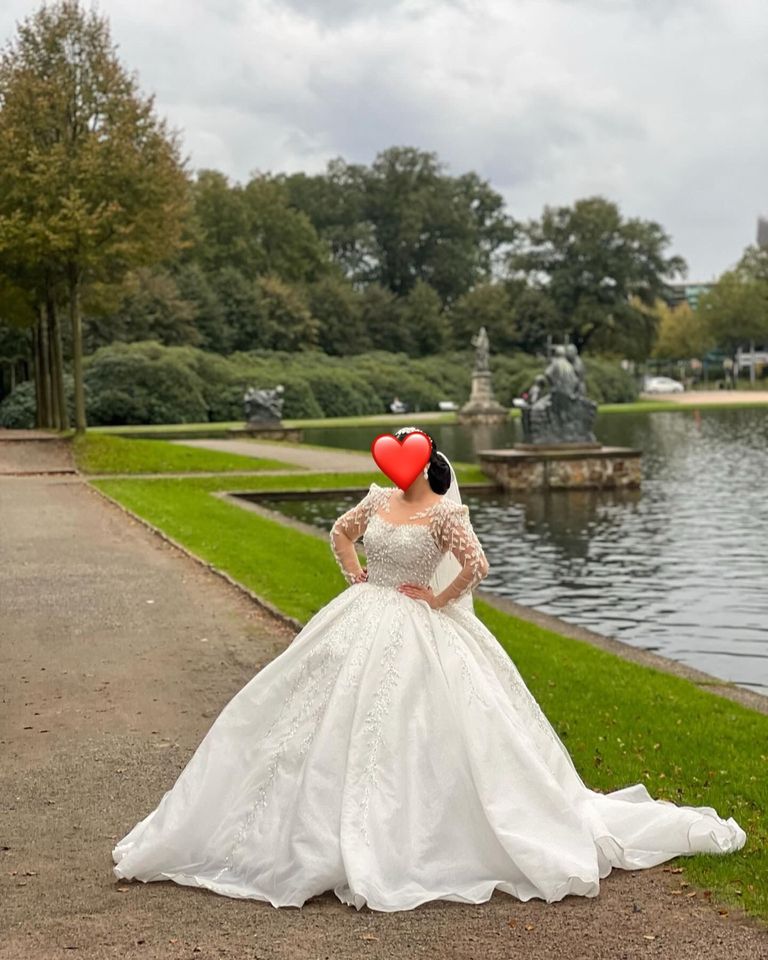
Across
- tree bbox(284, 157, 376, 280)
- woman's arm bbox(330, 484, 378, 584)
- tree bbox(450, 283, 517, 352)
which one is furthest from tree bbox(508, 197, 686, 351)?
woman's arm bbox(330, 484, 378, 584)

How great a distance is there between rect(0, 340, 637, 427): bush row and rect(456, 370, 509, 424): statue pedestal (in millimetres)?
6256

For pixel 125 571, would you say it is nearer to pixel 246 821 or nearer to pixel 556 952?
pixel 246 821

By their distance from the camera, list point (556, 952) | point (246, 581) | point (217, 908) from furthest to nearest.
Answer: point (246, 581)
point (217, 908)
point (556, 952)

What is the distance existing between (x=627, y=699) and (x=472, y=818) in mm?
3736

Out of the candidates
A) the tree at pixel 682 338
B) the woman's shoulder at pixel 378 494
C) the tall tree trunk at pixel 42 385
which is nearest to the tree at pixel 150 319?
the tall tree trunk at pixel 42 385

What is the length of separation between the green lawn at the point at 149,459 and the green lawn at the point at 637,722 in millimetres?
12503

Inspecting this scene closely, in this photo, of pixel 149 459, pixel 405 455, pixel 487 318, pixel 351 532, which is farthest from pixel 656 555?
pixel 487 318

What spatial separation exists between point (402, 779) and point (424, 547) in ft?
3.24

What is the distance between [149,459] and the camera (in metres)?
28.2

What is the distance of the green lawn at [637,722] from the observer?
5.40 metres

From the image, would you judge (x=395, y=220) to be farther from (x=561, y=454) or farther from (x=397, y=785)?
(x=397, y=785)

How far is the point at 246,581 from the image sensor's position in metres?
12.7

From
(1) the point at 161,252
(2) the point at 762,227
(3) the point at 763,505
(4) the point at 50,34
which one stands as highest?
(2) the point at 762,227

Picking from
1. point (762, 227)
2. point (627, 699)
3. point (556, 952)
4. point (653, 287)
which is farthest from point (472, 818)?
point (762, 227)
